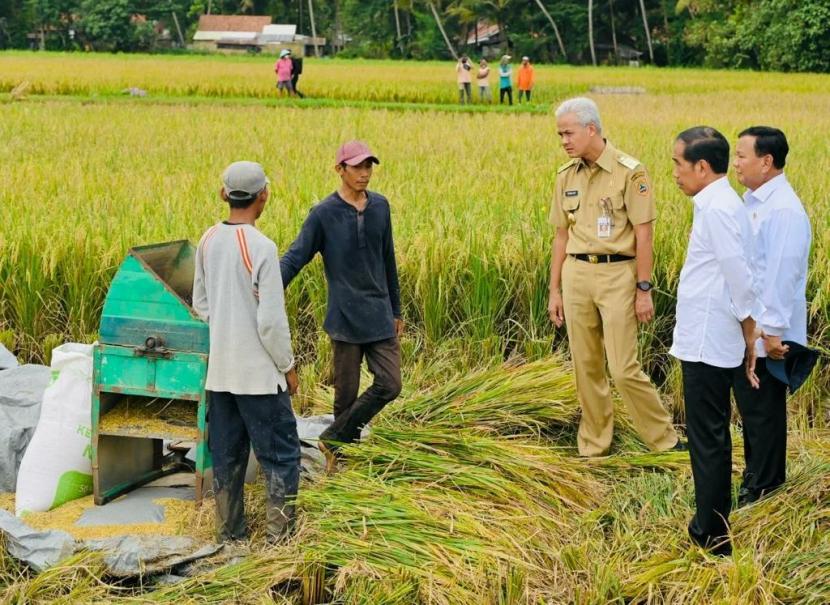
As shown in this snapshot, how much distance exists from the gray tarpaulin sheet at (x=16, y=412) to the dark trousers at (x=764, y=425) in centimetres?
271

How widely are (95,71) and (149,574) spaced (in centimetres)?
2846

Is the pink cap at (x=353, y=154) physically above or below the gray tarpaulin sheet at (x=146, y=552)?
above

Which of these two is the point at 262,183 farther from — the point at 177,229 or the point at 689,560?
the point at 177,229

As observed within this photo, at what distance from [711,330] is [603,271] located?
100 centimetres

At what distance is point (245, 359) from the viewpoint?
3713 millimetres

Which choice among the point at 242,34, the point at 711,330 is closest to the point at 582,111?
the point at 711,330

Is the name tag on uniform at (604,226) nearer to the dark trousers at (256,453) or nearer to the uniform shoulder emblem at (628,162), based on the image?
the uniform shoulder emblem at (628,162)

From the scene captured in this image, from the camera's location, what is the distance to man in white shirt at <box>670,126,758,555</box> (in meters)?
3.58

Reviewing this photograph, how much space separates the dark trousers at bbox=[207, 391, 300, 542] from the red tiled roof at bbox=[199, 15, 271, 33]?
6279cm

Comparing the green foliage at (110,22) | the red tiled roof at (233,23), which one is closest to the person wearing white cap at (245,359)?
the green foliage at (110,22)

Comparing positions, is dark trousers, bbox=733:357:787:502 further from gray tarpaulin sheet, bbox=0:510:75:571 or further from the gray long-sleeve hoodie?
gray tarpaulin sheet, bbox=0:510:75:571

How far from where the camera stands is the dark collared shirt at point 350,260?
429cm

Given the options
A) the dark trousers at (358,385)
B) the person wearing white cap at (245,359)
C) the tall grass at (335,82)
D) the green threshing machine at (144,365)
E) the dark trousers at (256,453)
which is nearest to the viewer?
the person wearing white cap at (245,359)

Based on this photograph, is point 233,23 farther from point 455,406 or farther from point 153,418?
point 153,418
